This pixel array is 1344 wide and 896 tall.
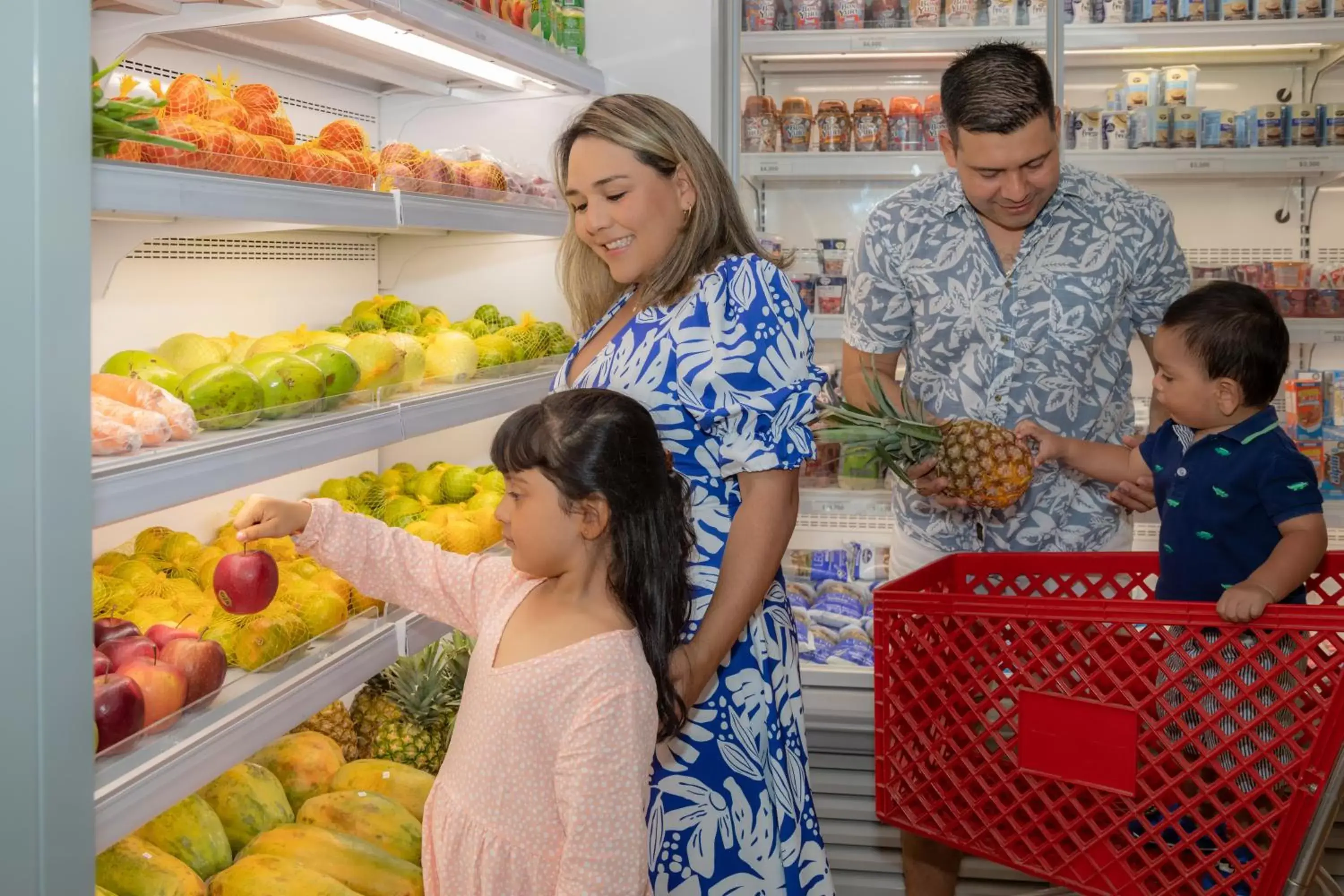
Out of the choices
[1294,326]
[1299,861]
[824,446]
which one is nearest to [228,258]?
[824,446]

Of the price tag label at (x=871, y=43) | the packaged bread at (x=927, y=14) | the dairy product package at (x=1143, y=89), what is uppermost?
the packaged bread at (x=927, y=14)

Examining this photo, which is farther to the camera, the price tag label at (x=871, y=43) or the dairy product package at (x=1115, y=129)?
the dairy product package at (x=1115, y=129)

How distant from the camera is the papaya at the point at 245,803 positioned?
2.28 m

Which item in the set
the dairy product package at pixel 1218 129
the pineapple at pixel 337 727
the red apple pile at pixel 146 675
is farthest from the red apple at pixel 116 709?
the dairy product package at pixel 1218 129

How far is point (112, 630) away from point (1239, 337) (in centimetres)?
187

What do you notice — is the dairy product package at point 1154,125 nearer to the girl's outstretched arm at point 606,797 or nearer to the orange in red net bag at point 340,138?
the orange in red net bag at point 340,138

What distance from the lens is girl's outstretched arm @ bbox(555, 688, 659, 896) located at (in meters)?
1.49

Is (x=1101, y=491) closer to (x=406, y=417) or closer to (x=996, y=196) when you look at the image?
(x=996, y=196)

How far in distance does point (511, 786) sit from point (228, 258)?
5.69 ft

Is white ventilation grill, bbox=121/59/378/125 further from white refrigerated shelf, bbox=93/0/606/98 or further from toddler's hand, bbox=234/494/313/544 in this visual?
toddler's hand, bbox=234/494/313/544

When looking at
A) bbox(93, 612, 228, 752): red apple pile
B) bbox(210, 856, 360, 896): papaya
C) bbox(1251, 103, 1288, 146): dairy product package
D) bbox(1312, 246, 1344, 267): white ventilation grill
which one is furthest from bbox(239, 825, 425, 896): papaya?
bbox(1312, 246, 1344, 267): white ventilation grill

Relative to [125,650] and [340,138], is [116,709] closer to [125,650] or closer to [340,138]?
[125,650]

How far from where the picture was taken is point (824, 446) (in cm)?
405

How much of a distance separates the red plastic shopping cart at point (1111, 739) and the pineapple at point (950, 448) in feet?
1.23
